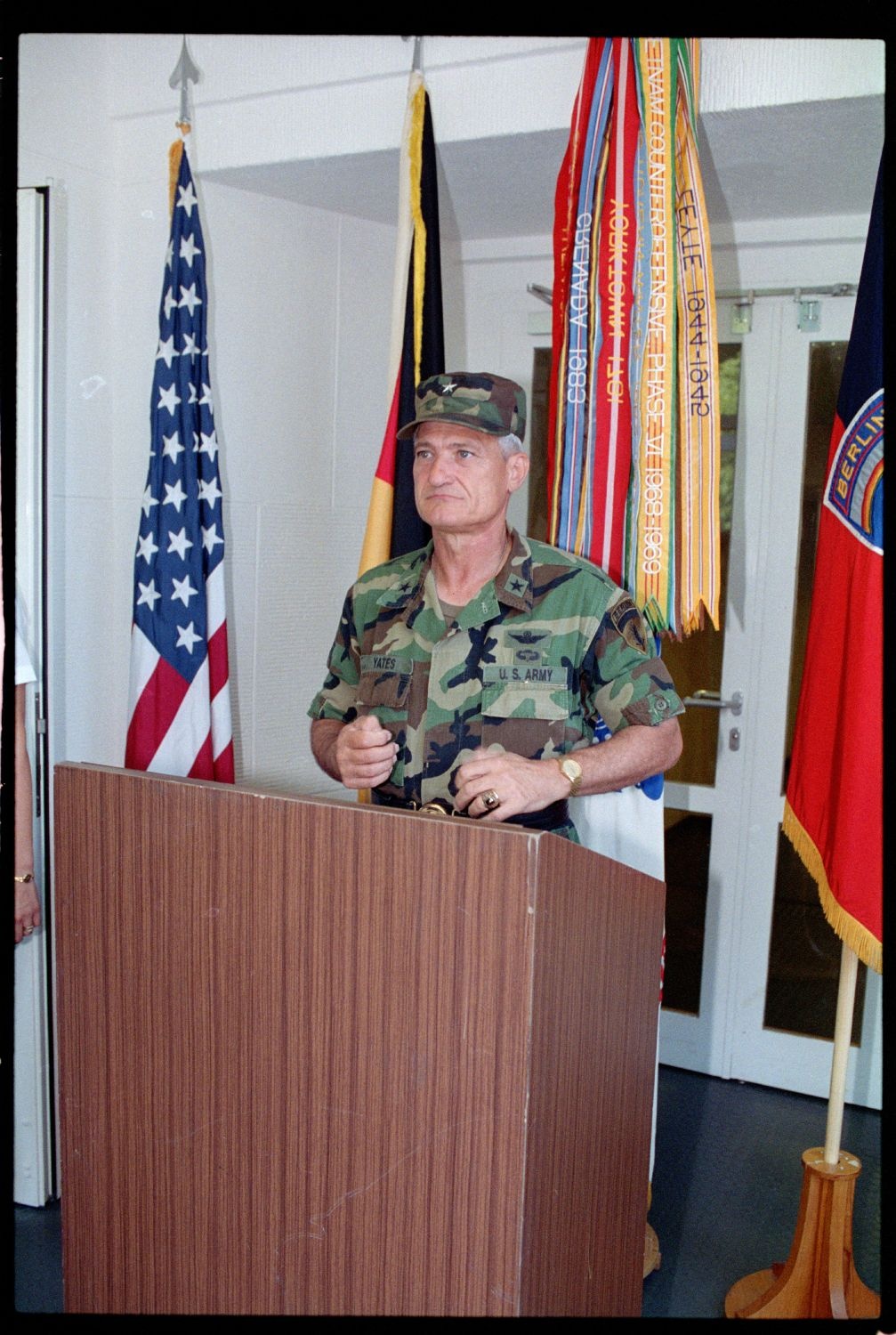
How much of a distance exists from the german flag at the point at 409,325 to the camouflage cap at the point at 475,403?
38 centimetres

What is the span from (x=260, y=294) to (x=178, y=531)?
0.71 meters

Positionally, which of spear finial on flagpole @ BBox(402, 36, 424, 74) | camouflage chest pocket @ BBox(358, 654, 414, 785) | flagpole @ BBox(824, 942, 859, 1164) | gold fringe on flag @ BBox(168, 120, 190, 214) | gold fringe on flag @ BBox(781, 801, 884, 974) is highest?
spear finial on flagpole @ BBox(402, 36, 424, 74)

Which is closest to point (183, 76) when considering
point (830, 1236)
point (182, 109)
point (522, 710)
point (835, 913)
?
point (182, 109)

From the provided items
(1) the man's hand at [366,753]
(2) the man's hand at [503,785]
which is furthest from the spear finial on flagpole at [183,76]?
(2) the man's hand at [503,785]

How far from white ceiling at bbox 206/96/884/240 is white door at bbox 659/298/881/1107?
35 centimetres

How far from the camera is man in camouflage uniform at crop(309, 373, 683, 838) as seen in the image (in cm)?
184

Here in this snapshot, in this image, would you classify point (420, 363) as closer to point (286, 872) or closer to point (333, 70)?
point (333, 70)

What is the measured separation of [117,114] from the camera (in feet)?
8.32

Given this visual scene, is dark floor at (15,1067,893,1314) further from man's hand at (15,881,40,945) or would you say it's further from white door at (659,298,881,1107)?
man's hand at (15,881,40,945)

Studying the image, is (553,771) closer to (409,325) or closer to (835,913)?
(835,913)

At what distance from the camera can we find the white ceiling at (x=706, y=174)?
213 centimetres

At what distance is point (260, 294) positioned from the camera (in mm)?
2773

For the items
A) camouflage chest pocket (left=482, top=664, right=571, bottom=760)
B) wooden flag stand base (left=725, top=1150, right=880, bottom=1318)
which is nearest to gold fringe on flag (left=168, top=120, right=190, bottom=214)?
camouflage chest pocket (left=482, top=664, right=571, bottom=760)

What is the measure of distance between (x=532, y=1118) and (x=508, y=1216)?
95mm
